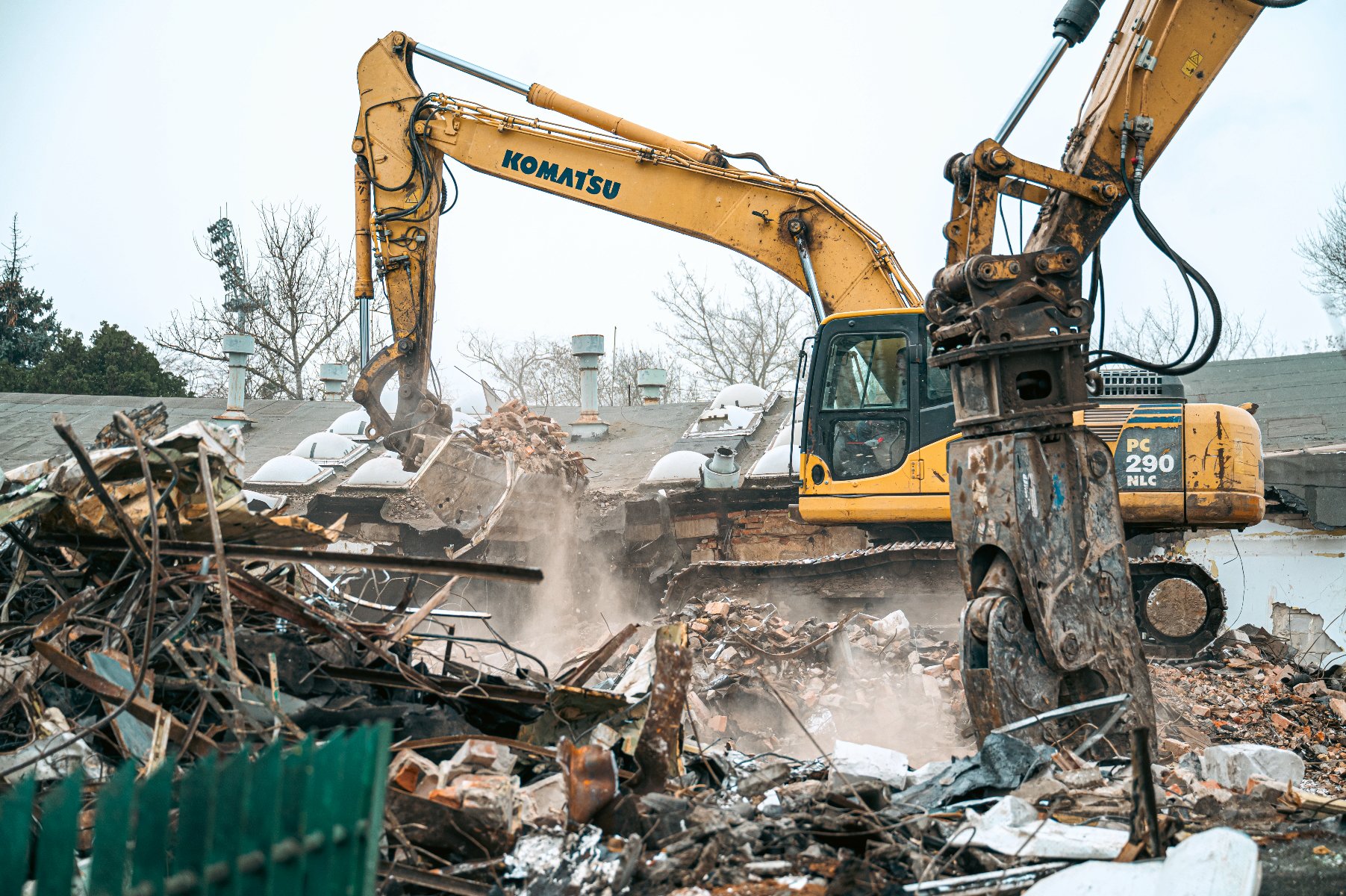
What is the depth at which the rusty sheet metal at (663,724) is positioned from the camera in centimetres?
349

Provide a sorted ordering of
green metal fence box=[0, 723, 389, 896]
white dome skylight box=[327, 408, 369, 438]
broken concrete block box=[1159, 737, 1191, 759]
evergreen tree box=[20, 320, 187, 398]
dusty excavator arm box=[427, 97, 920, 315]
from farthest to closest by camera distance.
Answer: evergreen tree box=[20, 320, 187, 398] < white dome skylight box=[327, 408, 369, 438] < dusty excavator arm box=[427, 97, 920, 315] < broken concrete block box=[1159, 737, 1191, 759] < green metal fence box=[0, 723, 389, 896]

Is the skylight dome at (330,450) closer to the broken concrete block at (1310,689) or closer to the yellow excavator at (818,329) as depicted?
the yellow excavator at (818,329)

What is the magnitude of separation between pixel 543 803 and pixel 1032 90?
4.26 meters

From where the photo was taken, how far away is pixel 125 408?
18172mm

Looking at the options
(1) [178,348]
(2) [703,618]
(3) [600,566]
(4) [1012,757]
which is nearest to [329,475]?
(3) [600,566]

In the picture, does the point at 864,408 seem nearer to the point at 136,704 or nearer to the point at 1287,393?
the point at 136,704

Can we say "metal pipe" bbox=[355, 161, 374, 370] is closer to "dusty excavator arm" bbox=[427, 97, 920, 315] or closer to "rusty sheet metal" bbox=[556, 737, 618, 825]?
"dusty excavator arm" bbox=[427, 97, 920, 315]

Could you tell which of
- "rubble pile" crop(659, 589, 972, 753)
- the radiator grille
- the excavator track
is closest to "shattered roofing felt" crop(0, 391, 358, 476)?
the excavator track

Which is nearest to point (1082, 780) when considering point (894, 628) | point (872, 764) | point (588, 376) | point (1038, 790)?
point (1038, 790)

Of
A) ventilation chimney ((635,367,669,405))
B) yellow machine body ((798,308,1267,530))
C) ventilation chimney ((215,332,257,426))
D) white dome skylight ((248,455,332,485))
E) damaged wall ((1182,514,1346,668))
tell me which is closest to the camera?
yellow machine body ((798,308,1267,530))

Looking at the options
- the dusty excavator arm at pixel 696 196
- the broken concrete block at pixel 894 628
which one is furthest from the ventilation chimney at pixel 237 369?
the broken concrete block at pixel 894 628

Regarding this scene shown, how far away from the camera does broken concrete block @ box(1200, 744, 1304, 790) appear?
12.7 feet

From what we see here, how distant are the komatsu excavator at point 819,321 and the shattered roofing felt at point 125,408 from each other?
29.2 ft

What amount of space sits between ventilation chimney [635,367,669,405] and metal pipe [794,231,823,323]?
11332 mm
